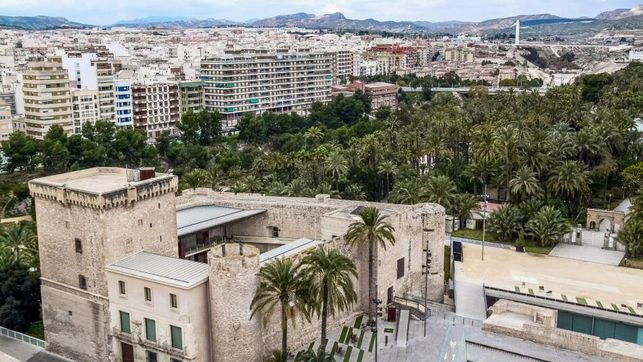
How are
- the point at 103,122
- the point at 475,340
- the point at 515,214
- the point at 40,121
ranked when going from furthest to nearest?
the point at 40,121, the point at 103,122, the point at 515,214, the point at 475,340

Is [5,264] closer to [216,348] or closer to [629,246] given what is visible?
[216,348]

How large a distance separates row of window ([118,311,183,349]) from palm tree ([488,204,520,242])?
1316 inches

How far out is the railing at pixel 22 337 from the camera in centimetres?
4269

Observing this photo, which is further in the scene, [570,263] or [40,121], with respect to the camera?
[40,121]

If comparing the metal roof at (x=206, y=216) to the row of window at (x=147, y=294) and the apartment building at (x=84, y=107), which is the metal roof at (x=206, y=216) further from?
the apartment building at (x=84, y=107)

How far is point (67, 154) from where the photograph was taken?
9362 centimetres

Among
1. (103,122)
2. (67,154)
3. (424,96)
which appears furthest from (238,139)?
(424,96)

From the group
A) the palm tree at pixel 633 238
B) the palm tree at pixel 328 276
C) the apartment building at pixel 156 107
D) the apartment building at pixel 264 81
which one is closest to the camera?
the palm tree at pixel 328 276

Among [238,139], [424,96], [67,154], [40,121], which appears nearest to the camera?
[67,154]

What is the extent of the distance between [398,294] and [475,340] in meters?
7.57

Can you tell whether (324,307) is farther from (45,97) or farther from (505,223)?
(45,97)

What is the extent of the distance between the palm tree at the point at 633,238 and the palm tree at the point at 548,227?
4700mm

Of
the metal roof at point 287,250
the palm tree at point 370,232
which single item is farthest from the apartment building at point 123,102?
the palm tree at point 370,232

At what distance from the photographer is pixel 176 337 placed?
36.1 metres
